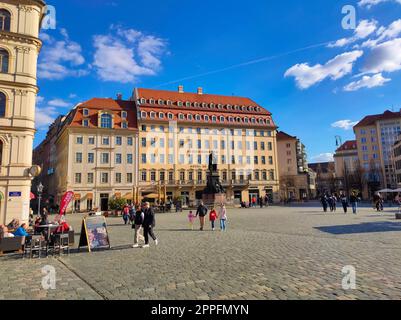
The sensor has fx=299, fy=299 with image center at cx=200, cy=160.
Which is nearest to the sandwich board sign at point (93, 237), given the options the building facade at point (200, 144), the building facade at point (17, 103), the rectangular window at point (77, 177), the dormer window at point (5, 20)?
the building facade at point (17, 103)

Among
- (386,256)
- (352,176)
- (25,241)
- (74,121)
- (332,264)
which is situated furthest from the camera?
(352,176)

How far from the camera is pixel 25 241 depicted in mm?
10961

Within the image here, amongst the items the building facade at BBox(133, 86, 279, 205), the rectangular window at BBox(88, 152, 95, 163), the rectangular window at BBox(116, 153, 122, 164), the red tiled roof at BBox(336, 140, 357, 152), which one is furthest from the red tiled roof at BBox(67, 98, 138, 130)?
the red tiled roof at BBox(336, 140, 357, 152)

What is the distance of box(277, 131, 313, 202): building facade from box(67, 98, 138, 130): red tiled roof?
146 feet

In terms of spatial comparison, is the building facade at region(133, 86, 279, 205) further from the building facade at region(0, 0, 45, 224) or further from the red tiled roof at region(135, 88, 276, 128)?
the building facade at region(0, 0, 45, 224)

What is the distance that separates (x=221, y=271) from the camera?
7.45 m

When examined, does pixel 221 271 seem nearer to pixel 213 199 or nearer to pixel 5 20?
pixel 5 20

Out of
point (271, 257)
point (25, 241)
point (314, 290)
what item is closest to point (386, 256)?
point (271, 257)

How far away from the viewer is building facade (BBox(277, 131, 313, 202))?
82.2 meters

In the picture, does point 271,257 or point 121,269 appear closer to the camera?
point 121,269

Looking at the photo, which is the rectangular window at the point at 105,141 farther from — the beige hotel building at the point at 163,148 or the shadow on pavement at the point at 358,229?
the shadow on pavement at the point at 358,229

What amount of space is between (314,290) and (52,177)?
69581mm

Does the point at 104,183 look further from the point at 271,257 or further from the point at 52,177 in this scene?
the point at 271,257

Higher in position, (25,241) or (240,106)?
(240,106)
